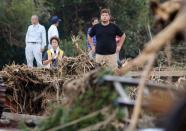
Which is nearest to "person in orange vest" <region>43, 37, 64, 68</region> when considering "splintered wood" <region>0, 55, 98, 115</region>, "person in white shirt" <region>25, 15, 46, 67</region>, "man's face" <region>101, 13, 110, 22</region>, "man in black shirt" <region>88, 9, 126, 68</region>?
"man in black shirt" <region>88, 9, 126, 68</region>

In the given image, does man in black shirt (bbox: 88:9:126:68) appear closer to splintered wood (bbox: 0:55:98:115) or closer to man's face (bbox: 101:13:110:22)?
man's face (bbox: 101:13:110:22)

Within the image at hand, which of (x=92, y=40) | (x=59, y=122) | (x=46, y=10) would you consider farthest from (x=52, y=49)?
(x=46, y=10)

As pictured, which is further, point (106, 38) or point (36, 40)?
point (36, 40)

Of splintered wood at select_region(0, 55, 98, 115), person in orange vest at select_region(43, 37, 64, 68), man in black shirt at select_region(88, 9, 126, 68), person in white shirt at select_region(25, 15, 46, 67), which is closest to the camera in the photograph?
splintered wood at select_region(0, 55, 98, 115)

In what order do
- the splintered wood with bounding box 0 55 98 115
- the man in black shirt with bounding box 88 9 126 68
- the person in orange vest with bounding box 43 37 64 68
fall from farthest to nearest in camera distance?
1. the person in orange vest with bounding box 43 37 64 68
2. the man in black shirt with bounding box 88 9 126 68
3. the splintered wood with bounding box 0 55 98 115

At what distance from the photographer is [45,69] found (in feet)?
46.2

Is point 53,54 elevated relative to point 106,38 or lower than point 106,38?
lower

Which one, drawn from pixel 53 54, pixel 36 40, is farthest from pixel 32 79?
pixel 36 40

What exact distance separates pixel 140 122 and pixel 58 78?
8128 mm

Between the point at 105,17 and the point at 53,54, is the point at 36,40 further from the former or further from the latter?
the point at 105,17

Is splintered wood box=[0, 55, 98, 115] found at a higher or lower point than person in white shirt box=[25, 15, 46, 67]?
lower

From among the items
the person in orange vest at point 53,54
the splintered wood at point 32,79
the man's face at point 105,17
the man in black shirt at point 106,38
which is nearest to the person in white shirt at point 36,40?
the person in orange vest at point 53,54

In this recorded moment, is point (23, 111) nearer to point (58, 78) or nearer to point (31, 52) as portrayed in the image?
point (58, 78)

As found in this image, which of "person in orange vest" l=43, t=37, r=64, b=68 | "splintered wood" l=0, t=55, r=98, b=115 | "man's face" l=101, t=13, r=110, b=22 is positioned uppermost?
"man's face" l=101, t=13, r=110, b=22
